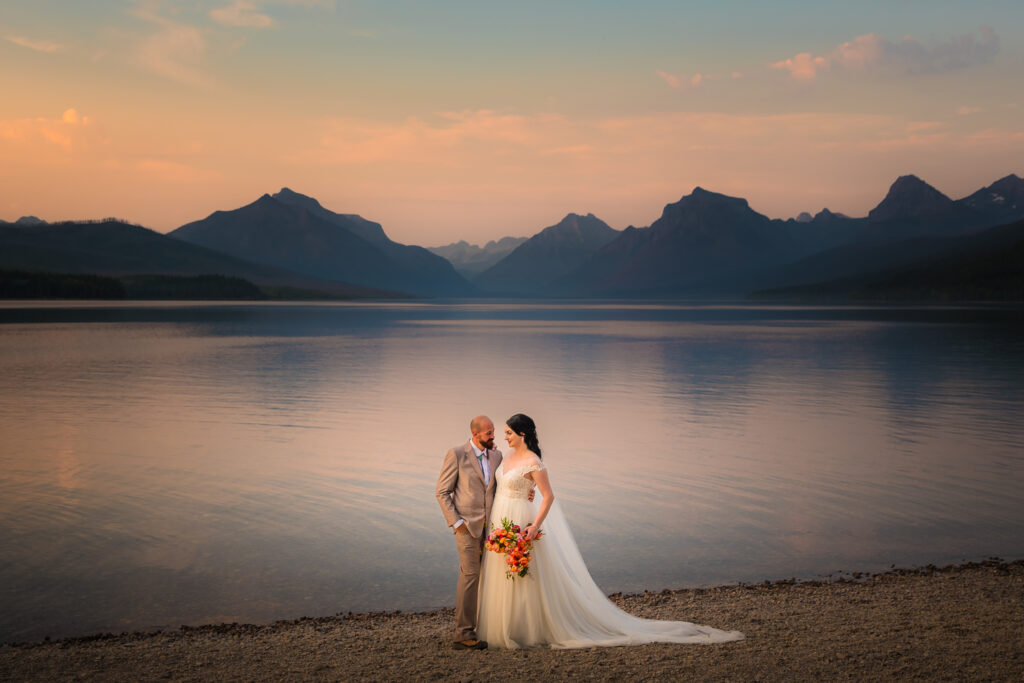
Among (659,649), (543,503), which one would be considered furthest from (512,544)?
(659,649)

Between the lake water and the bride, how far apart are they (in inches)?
98.7

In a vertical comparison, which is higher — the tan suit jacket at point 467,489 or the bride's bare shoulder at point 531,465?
the bride's bare shoulder at point 531,465

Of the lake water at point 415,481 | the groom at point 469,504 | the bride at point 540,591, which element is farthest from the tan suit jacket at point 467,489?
the lake water at point 415,481

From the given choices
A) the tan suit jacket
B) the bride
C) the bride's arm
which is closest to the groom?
the tan suit jacket

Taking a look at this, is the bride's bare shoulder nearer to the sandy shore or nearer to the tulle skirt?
the tulle skirt

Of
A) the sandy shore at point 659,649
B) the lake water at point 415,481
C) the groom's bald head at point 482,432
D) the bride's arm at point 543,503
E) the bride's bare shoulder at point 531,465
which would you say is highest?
the groom's bald head at point 482,432

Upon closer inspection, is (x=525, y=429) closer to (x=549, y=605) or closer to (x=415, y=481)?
(x=549, y=605)

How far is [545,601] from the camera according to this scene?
930cm

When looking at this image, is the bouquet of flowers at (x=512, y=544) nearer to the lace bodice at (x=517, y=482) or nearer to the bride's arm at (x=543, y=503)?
the bride's arm at (x=543, y=503)

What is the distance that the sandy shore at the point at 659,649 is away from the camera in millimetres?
8406

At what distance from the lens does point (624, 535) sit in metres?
14.9

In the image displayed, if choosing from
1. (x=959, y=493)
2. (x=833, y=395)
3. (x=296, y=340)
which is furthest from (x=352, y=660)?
(x=296, y=340)

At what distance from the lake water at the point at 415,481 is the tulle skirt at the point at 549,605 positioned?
2.46m

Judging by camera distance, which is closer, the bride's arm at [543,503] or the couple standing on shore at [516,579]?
the bride's arm at [543,503]
